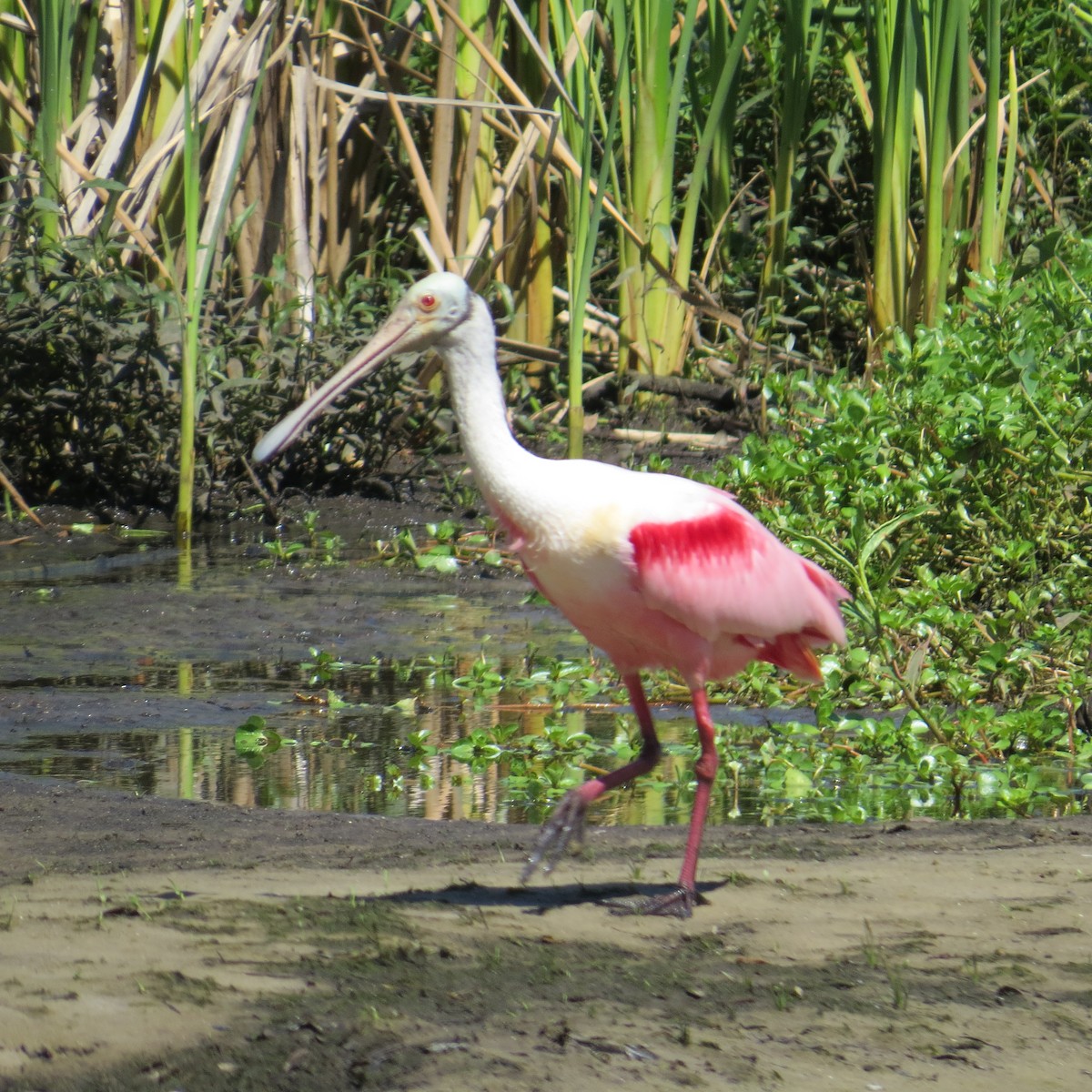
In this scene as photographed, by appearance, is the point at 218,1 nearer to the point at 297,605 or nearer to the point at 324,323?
the point at 324,323

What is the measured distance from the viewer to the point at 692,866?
3.65 metres

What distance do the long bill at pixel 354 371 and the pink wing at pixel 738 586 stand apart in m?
0.78

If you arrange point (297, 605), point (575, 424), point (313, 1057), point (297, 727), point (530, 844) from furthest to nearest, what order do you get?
point (575, 424), point (297, 605), point (297, 727), point (530, 844), point (313, 1057)

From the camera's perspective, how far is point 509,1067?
105 inches

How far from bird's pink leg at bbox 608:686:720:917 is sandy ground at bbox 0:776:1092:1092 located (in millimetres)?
45

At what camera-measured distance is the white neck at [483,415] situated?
3812 mm

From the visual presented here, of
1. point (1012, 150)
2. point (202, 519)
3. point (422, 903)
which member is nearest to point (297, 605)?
point (202, 519)

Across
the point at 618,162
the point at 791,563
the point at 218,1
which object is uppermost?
the point at 218,1

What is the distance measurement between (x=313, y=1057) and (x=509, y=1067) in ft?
0.94

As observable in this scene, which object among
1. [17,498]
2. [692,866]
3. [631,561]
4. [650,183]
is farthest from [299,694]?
[650,183]

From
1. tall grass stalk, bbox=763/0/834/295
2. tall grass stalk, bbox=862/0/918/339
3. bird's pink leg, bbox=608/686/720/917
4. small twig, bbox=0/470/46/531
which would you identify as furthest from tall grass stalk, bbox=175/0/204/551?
bird's pink leg, bbox=608/686/720/917

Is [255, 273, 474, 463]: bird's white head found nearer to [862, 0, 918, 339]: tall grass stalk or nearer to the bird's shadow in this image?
the bird's shadow

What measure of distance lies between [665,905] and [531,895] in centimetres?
30

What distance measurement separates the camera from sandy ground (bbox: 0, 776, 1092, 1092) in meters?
2.69
